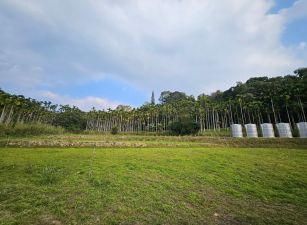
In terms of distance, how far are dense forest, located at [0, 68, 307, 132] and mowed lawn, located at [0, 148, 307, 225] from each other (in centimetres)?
3835

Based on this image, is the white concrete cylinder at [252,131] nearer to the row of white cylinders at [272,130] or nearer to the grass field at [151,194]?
the row of white cylinders at [272,130]

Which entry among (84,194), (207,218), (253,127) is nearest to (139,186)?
(84,194)

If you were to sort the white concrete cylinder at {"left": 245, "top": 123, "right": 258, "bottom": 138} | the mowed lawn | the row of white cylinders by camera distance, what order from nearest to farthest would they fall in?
the mowed lawn
the row of white cylinders
the white concrete cylinder at {"left": 245, "top": 123, "right": 258, "bottom": 138}

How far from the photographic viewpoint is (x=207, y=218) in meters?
7.70

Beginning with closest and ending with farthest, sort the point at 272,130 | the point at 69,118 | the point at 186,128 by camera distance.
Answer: the point at 272,130, the point at 186,128, the point at 69,118

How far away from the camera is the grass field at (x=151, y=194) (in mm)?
7594

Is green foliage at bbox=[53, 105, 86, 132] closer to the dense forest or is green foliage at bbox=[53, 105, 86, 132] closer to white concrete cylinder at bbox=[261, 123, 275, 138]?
the dense forest

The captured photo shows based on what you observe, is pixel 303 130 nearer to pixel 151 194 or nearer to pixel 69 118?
pixel 151 194

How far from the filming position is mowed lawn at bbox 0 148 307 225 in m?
7.59

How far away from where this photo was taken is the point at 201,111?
68000 mm

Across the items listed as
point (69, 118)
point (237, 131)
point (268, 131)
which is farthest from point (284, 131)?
point (69, 118)

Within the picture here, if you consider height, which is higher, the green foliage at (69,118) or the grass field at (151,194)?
the green foliage at (69,118)

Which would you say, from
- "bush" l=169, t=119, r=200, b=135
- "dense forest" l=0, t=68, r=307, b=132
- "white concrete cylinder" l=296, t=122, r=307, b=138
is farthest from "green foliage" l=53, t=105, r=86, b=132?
"white concrete cylinder" l=296, t=122, r=307, b=138

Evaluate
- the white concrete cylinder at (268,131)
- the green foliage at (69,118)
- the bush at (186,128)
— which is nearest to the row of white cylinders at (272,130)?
the white concrete cylinder at (268,131)
